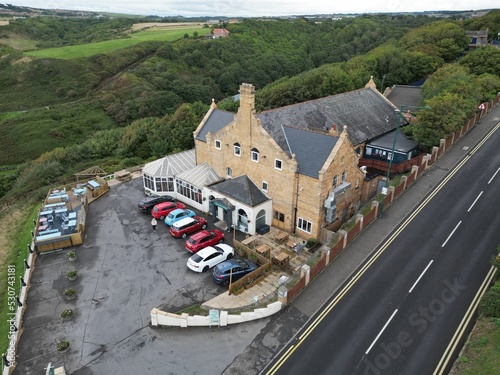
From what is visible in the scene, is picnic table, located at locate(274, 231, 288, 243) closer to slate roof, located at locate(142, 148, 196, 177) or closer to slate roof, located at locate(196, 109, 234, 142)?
slate roof, located at locate(196, 109, 234, 142)

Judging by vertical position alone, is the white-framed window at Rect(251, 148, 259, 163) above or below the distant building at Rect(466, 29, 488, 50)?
below

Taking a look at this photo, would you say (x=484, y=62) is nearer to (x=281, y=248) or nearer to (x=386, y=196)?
(x=386, y=196)

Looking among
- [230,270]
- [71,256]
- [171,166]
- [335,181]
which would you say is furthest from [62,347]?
[335,181]

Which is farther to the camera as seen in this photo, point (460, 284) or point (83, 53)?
point (83, 53)

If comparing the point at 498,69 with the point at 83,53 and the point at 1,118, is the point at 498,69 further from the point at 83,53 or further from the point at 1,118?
the point at 83,53

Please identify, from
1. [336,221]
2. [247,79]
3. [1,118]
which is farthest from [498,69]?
[1,118]

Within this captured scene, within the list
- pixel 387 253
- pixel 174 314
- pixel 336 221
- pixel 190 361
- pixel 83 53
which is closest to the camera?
pixel 190 361

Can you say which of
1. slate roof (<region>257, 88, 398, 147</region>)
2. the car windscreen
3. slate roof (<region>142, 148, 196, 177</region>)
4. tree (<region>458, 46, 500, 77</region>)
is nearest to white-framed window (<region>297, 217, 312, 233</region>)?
slate roof (<region>257, 88, 398, 147</region>)
